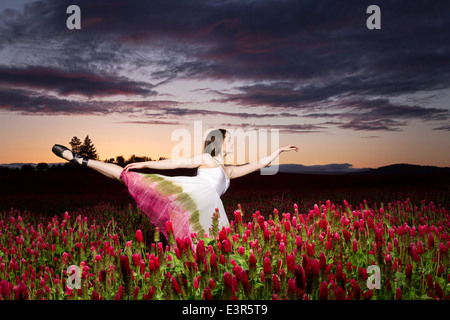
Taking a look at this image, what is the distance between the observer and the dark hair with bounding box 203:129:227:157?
621 cm

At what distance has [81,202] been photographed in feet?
37.6

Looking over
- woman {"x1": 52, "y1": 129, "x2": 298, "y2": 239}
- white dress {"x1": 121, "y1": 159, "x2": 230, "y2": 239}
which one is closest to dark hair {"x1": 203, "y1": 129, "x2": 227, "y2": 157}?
woman {"x1": 52, "y1": 129, "x2": 298, "y2": 239}

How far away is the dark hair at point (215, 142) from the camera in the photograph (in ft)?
20.4

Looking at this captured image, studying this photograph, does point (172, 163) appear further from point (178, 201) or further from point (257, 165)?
point (257, 165)

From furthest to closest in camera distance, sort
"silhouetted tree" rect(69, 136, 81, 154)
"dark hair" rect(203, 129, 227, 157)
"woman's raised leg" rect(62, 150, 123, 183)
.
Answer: "silhouetted tree" rect(69, 136, 81, 154), "dark hair" rect(203, 129, 227, 157), "woman's raised leg" rect(62, 150, 123, 183)

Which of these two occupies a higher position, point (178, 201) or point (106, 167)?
point (106, 167)

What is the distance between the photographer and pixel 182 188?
550 centimetres

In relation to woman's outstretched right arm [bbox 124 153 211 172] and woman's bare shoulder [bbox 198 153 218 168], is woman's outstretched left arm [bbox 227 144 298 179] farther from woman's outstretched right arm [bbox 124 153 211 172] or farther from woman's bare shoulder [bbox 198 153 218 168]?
woman's outstretched right arm [bbox 124 153 211 172]

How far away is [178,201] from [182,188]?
209 millimetres

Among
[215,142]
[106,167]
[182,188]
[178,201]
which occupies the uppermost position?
[215,142]

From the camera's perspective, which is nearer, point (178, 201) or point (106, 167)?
point (178, 201)

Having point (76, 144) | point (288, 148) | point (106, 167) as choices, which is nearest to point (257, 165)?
point (288, 148)
